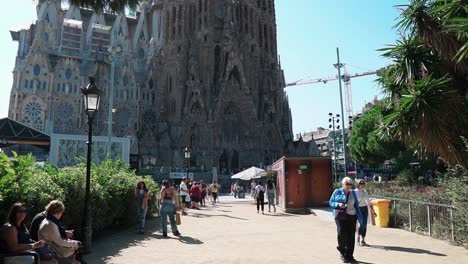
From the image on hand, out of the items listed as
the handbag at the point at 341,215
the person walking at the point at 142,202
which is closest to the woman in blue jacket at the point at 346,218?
the handbag at the point at 341,215

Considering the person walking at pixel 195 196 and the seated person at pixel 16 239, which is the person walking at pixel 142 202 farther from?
the person walking at pixel 195 196

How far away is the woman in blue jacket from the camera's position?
7070 millimetres

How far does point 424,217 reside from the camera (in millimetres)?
10680

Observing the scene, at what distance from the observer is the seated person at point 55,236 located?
5523 millimetres

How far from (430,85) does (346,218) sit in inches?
160

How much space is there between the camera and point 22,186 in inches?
260

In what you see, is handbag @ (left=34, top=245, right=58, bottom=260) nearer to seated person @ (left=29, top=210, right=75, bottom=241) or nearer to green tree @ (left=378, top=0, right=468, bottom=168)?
seated person @ (left=29, top=210, right=75, bottom=241)

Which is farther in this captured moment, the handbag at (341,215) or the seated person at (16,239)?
the handbag at (341,215)

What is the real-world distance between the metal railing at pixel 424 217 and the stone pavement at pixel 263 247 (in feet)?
1.17

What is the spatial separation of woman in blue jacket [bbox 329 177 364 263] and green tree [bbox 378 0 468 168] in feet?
9.47

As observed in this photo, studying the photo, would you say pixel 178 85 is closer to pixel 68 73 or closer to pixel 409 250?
pixel 68 73

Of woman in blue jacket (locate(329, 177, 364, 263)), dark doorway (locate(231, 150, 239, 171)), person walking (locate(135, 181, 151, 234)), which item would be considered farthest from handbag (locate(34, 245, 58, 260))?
dark doorway (locate(231, 150, 239, 171))

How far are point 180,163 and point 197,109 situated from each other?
310 inches

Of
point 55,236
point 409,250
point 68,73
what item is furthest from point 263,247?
point 68,73
